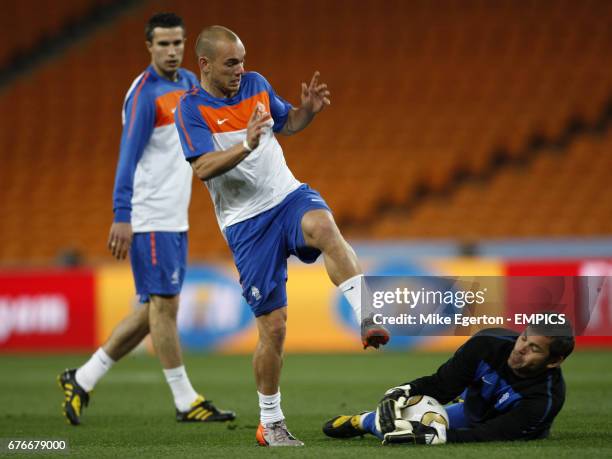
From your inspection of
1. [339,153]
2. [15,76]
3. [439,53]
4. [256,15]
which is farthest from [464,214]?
[15,76]

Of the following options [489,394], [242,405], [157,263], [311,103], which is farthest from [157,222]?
[489,394]

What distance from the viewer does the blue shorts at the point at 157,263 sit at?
647 centimetres

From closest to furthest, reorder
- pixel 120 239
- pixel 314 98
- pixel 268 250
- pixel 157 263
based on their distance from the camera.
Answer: pixel 268 250
pixel 314 98
pixel 120 239
pixel 157 263

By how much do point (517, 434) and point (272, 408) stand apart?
3.95 ft

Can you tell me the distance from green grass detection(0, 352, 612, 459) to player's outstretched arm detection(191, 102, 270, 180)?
1.33 m

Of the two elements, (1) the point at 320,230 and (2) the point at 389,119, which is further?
(2) the point at 389,119

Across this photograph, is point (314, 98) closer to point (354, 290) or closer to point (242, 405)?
point (354, 290)

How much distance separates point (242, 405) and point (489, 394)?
9.00 feet

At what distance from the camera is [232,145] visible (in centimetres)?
508

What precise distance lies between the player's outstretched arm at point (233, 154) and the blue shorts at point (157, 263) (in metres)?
1.64

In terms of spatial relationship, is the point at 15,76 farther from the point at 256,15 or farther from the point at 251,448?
the point at 251,448

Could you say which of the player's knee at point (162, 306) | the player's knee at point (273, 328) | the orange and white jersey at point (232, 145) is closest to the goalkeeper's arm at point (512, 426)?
the player's knee at point (273, 328)

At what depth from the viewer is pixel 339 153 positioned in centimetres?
1588

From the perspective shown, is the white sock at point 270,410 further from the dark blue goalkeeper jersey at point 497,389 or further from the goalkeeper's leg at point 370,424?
the dark blue goalkeeper jersey at point 497,389
